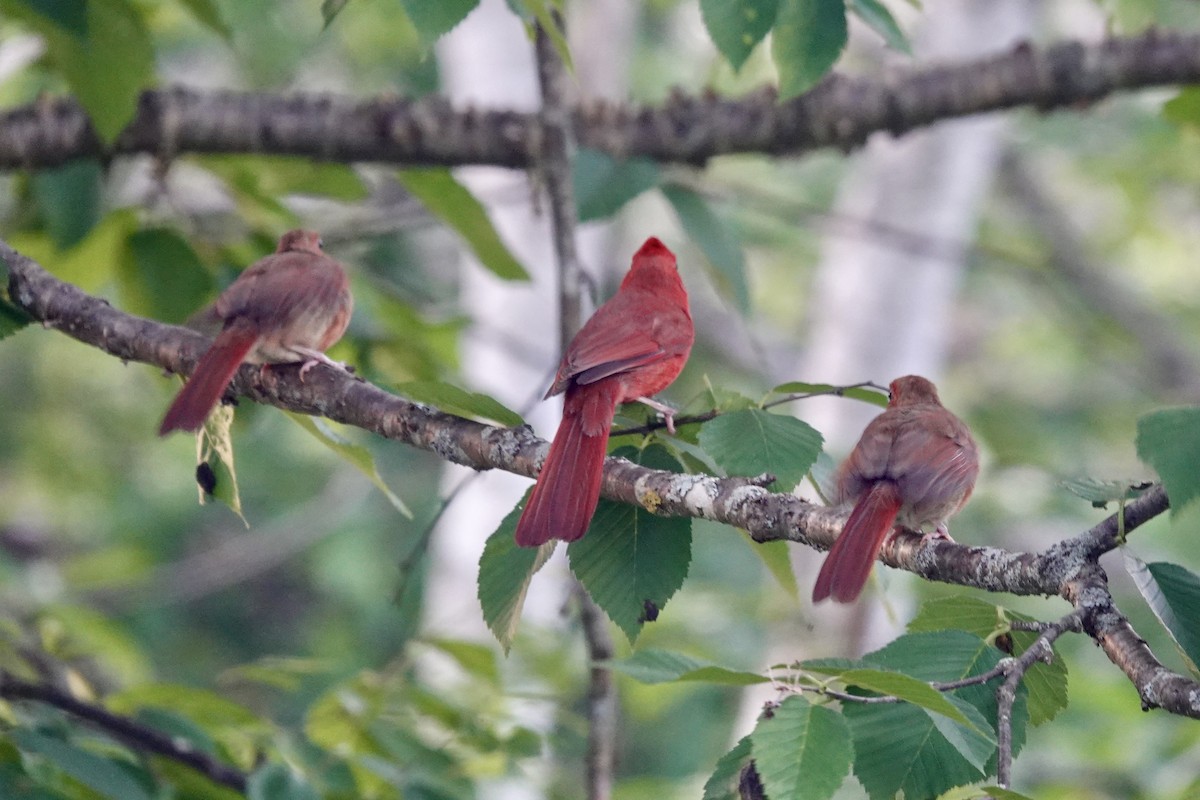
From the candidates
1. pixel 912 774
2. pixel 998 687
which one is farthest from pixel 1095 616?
pixel 912 774

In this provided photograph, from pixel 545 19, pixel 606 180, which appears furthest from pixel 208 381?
pixel 606 180

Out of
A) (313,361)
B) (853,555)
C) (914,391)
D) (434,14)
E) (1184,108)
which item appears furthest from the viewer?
(1184,108)

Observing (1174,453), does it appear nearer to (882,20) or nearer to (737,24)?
(737,24)

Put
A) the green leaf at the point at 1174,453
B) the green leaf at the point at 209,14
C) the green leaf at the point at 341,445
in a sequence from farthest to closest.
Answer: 1. the green leaf at the point at 209,14
2. the green leaf at the point at 341,445
3. the green leaf at the point at 1174,453

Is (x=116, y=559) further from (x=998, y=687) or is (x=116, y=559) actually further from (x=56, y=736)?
(x=998, y=687)

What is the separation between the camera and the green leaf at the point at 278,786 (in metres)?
2.81

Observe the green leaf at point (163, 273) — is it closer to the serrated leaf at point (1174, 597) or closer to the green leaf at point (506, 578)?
the green leaf at point (506, 578)

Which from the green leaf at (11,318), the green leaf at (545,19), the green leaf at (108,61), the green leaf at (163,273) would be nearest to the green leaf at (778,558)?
the green leaf at (545,19)

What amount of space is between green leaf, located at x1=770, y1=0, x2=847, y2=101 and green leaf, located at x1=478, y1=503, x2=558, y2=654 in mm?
1180

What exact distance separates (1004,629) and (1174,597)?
245 mm

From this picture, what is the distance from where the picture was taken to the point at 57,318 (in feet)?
8.57

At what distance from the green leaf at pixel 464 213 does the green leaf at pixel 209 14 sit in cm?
68

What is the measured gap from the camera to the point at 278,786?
2840 millimetres

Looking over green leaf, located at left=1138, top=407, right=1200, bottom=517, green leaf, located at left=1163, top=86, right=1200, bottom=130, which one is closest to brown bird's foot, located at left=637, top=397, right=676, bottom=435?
green leaf, located at left=1138, top=407, right=1200, bottom=517
